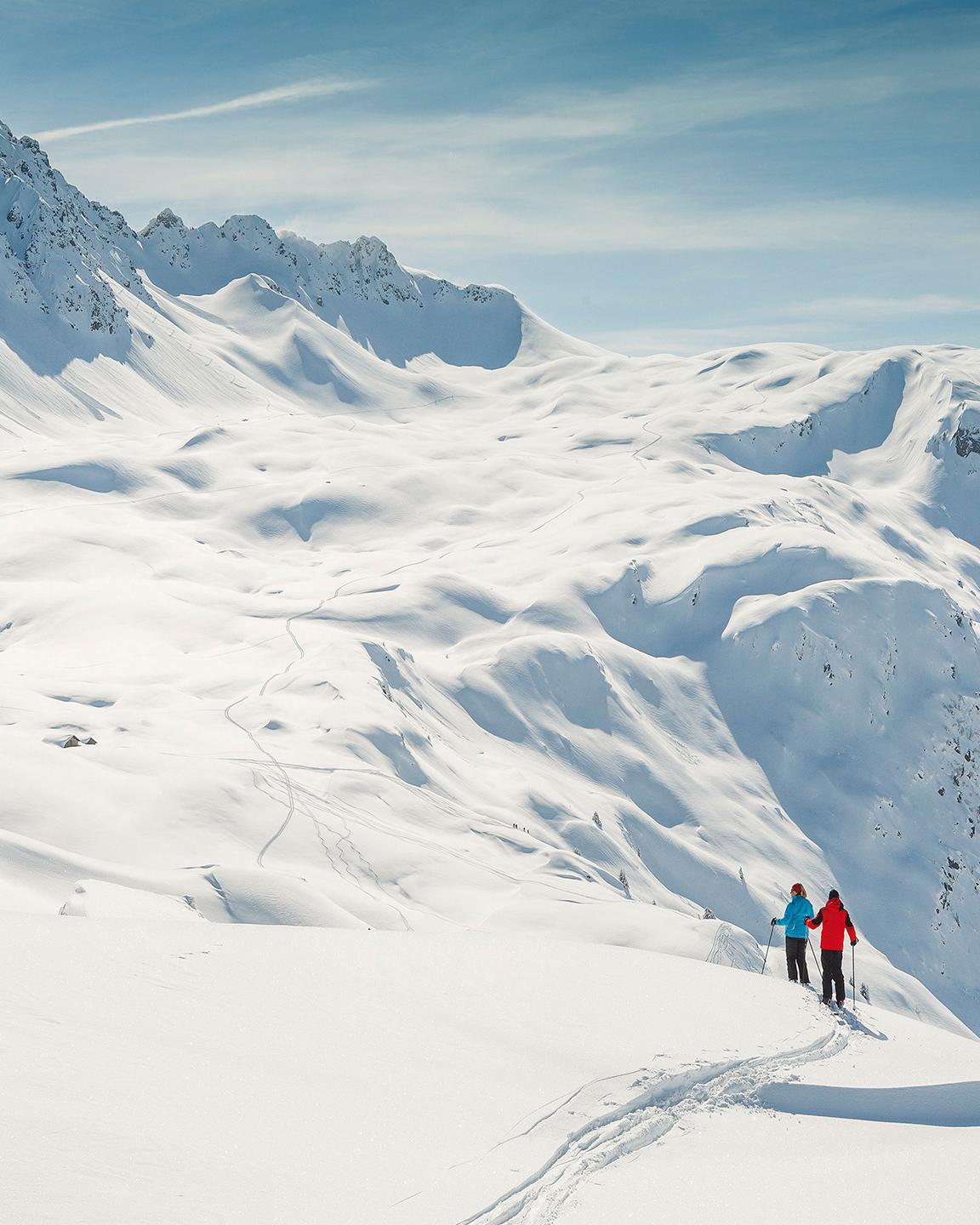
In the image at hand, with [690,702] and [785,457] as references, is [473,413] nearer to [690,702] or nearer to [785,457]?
[785,457]

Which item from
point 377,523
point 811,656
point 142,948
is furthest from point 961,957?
point 142,948

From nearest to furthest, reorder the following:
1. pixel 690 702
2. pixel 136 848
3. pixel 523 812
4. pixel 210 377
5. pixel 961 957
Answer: pixel 136 848
pixel 523 812
pixel 961 957
pixel 690 702
pixel 210 377

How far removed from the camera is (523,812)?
36438mm

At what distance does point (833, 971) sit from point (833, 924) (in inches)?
22.0

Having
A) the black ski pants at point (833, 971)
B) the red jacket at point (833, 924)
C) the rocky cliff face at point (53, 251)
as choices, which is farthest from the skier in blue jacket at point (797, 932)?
the rocky cliff face at point (53, 251)

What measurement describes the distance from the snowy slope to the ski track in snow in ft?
0.07

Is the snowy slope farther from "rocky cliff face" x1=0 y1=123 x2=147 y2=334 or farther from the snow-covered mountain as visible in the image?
"rocky cliff face" x1=0 y1=123 x2=147 y2=334

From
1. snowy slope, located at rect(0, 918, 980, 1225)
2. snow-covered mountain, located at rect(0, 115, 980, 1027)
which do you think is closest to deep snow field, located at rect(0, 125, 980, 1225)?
snowy slope, located at rect(0, 918, 980, 1225)

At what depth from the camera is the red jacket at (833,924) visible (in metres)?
13.0

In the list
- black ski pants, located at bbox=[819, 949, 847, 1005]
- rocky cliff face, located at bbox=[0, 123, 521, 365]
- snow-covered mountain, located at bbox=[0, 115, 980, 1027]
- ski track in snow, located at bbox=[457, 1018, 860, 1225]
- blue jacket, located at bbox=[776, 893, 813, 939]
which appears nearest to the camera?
ski track in snow, located at bbox=[457, 1018, 860, 1225]

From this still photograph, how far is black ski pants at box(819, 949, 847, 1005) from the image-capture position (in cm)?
1270

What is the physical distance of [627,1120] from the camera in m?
8.35

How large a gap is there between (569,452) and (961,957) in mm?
58891

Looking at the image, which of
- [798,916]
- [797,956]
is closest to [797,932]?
[798,916]
